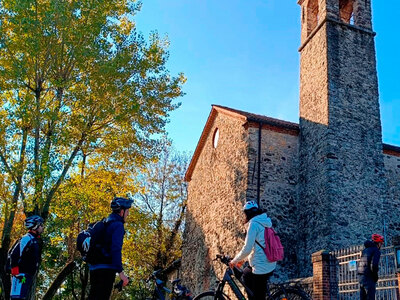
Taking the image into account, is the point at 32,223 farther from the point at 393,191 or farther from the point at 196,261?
the point at 393,191

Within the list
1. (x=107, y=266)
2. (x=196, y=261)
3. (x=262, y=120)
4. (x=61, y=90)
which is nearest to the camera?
(x=107, y=266)

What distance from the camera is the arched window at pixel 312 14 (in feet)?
55.5

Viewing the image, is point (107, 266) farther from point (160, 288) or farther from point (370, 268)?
point (370, 268)

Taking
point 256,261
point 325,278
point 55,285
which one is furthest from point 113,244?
point 55,285

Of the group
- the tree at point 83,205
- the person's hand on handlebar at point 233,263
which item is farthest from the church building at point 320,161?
the person's hand on handlebar at point 233,263

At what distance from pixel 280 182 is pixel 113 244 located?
10.7 m

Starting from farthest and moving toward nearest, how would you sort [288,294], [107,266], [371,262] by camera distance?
1. [371,262]
2. [288,294]
3. [107,266]

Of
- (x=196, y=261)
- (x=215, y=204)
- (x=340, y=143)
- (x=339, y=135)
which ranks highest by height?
(x=339, y=135)

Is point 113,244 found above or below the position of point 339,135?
below

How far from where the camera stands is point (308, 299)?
18.0 ft

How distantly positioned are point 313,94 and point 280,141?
86.0 inches

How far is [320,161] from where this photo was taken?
13.7 metres

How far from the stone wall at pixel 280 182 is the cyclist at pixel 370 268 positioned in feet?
19.7

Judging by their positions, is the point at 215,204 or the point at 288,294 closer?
the point at 288,294
